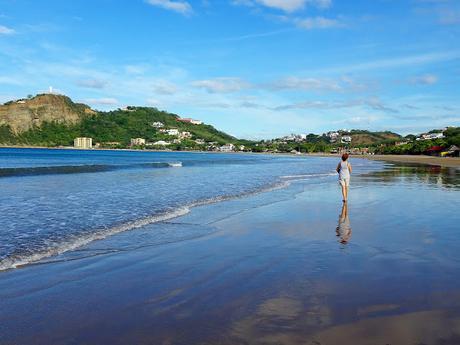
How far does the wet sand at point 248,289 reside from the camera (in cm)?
436

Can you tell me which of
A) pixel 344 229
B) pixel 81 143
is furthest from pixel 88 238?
pixel 81 143

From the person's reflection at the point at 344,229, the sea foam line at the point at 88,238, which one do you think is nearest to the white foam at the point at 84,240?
the sea foam line at the point at 88,238

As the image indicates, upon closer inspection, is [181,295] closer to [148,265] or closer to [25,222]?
[148,265]

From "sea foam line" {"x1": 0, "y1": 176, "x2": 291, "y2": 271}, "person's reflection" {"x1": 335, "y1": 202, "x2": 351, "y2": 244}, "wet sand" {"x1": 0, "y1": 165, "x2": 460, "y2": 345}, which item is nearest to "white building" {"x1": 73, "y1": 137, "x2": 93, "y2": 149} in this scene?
"sea foam line" {"x1": 0, "y1": 176, "x2": 291, "y2": 271}

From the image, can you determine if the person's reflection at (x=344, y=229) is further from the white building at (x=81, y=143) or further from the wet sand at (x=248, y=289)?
the white building at (x=81, y=143)

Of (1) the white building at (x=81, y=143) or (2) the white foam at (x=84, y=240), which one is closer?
(2) the white foam at (x=84, y=240)

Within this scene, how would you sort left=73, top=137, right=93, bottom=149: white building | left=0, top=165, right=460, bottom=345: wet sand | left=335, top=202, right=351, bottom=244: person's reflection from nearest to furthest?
left=0, top=165, right=460, bottom=345: wet sand
left=335, top=202, right=351, bottom=244: person's reflection
left=73, top=137, right=93, bottom=149: white building

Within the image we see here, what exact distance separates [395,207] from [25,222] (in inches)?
469

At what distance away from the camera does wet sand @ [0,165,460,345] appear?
4.36 m

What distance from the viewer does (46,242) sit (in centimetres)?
918

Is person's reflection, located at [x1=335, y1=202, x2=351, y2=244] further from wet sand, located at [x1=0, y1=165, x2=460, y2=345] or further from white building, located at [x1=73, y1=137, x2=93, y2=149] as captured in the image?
white building, located at [x1=73, y1=137, x2=93, y2=149]

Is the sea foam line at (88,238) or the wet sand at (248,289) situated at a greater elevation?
the wet sand at (248,289)

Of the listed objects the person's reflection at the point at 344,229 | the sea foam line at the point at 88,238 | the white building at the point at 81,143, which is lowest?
the sea foam line at the point at 88,238

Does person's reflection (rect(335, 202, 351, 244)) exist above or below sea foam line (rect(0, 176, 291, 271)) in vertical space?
above
